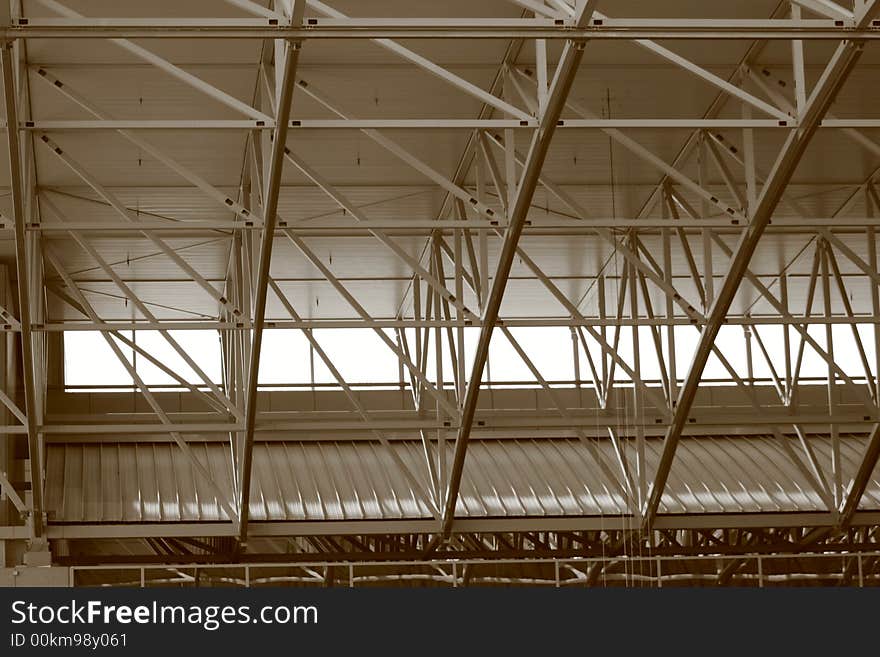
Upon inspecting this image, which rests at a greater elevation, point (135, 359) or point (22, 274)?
point (135, 359)

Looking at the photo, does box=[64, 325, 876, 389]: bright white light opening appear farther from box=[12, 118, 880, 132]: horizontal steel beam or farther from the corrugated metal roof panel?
box=[12, 118, 880, 132]: horizontal steel beam

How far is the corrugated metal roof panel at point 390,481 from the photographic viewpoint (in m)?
39.6

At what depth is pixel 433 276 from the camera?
3600 cm

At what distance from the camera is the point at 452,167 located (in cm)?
3391

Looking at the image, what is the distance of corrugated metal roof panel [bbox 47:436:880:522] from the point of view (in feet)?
130

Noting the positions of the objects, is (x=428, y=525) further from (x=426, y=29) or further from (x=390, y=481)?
(x=426, y=29)

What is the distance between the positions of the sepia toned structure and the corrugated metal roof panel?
122 mm

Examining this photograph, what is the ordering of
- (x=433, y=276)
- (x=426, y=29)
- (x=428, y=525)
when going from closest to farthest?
(x=426, y=29) < (x=433, y=276) < (x=428, y=525)

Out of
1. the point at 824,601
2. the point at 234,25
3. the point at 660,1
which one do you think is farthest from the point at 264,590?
the point at 660,1

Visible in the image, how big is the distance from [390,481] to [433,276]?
782cm

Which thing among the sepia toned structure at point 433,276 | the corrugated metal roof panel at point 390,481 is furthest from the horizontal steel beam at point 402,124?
the corrugated metal roof panel at point 390,481

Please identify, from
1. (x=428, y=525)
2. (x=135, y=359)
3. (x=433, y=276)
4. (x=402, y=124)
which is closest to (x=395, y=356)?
(x=135, y=359)

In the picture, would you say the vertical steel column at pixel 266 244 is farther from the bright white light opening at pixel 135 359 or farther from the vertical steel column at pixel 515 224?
the bright white light opening at pixel 135 359

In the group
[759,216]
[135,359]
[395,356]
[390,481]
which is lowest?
[390,481]
